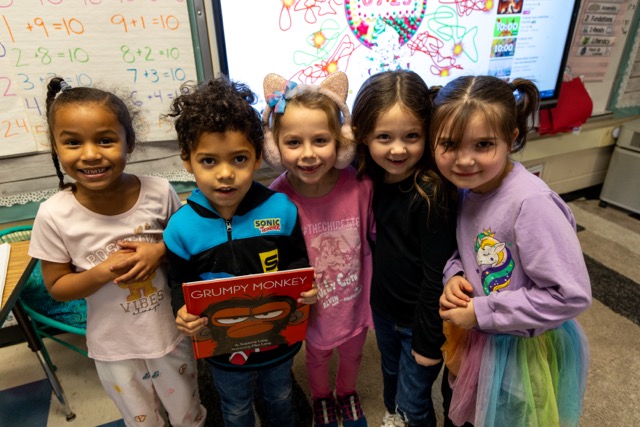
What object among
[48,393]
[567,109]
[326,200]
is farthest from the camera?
[567,109]

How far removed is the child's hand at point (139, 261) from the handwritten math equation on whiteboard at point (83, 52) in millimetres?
598

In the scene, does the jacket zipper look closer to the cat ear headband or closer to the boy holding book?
the boy holding book

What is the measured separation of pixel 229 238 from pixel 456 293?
55 centimetres

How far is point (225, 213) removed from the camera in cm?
94

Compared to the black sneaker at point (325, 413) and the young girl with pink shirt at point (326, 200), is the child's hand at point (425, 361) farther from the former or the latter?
the black sneaker at point (325, 413)

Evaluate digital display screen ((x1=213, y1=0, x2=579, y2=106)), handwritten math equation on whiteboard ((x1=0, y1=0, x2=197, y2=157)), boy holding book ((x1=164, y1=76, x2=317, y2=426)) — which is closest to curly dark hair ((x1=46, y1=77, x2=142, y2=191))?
boy holding book ((x1=164, y1=76, x2=317, y2=426))

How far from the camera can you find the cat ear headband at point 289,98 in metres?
0.93

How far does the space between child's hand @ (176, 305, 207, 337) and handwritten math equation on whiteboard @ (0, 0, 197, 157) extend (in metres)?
0.78

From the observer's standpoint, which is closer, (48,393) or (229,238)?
(229,238)

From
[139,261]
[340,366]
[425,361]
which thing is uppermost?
[139,261]

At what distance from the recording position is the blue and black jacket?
2.97ft

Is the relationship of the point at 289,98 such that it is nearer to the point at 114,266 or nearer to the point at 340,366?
the point at 114,266

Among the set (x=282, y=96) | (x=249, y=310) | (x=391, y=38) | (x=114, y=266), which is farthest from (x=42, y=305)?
(x=391, y=38)

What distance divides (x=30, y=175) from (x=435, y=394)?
1.74m
